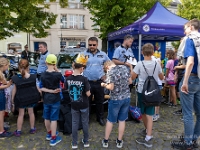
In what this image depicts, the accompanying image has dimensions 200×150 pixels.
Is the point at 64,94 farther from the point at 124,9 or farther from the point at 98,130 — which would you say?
the point at 124,9

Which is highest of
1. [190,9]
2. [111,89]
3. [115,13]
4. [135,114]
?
[190,9]

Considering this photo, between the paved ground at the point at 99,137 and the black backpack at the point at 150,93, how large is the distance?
32.5 inches

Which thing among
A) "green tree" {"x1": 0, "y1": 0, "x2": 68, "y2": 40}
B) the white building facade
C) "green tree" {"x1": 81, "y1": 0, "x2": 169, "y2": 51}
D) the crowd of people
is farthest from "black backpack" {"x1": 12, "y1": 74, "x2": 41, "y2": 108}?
the white building facade

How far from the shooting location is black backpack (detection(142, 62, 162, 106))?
332cm

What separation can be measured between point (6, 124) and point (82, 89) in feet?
7.62

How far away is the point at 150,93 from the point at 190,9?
20246mm

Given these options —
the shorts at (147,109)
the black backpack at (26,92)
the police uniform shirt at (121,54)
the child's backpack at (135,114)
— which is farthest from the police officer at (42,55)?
the shorts at (147,109)

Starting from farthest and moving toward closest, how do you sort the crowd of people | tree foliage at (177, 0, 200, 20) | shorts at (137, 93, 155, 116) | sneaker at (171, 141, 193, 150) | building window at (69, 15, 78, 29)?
building window at (69, 15, 78, 29) < tree foliage at (177, 0, 200, 20) < shorts at (137, 93, 155, 116) < sneaker at (171, 141, 193, 150) < the crowd of people

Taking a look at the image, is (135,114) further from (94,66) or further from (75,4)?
(75,4)

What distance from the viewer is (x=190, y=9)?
20203mm

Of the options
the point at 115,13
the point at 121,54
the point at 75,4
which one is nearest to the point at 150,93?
the point at 121,54

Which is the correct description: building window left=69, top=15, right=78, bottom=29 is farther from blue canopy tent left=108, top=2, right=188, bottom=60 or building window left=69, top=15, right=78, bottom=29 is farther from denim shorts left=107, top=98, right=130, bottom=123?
denim shorts left=107, top=98, right=130, bottom=123

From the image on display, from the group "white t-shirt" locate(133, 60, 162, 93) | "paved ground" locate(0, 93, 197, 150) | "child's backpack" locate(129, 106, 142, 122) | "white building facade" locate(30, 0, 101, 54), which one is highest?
"white building facade" locate(30, 0, 101, 54)

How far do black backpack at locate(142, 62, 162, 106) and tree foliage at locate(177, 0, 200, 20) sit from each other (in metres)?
18.2
